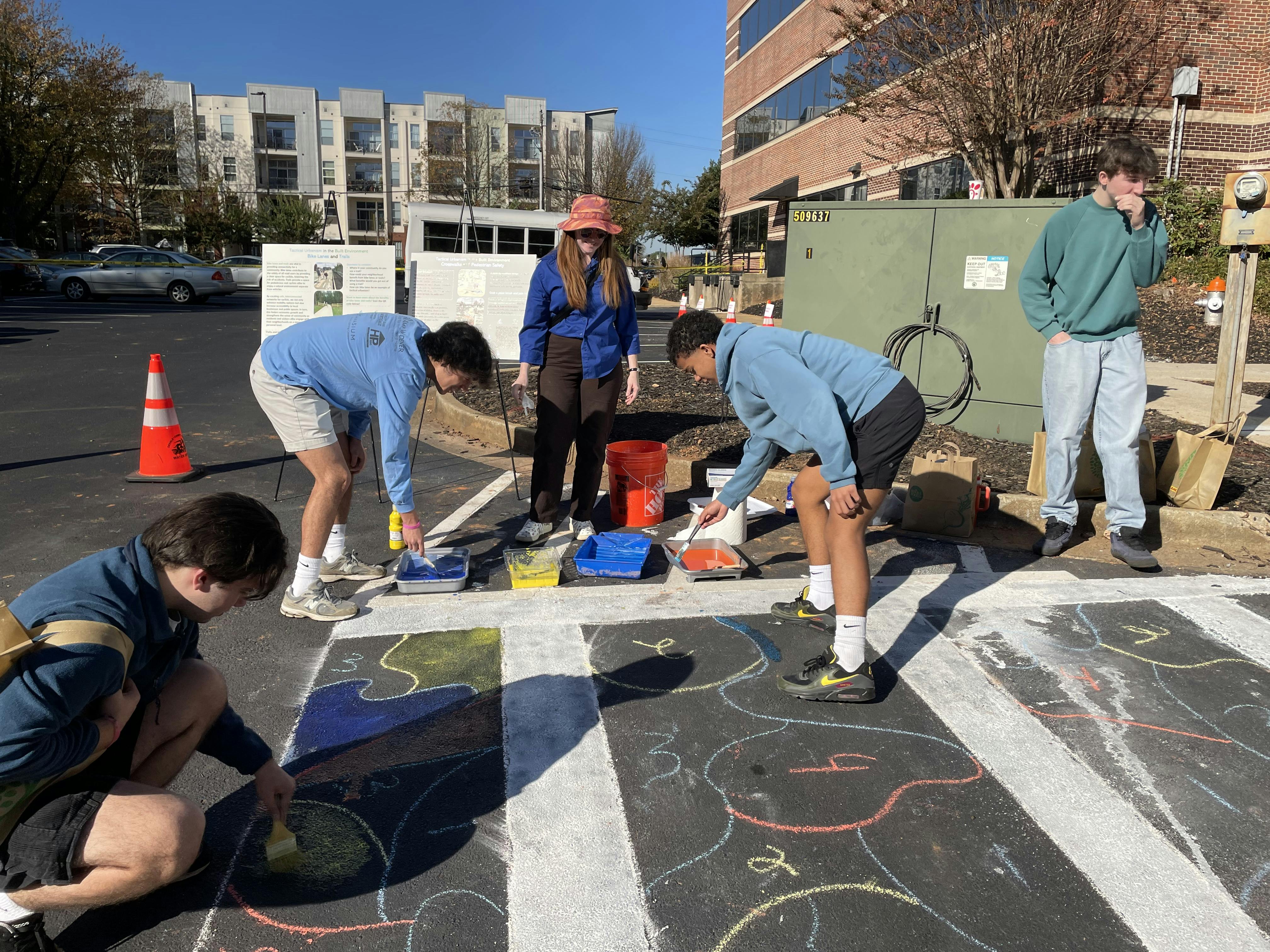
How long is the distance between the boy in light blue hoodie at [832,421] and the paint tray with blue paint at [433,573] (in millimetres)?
1811

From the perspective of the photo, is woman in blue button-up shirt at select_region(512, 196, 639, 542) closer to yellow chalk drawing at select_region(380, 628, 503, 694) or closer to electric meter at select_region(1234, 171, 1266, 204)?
yellow chalk drawing at select_region(380, 628, 503, 694)

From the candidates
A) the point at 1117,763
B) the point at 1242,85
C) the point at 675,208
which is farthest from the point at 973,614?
the point at 675,208

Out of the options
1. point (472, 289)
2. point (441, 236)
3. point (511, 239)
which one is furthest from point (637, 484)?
point (441, 236)

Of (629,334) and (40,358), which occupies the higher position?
(629,334)

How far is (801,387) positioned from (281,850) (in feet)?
7.73

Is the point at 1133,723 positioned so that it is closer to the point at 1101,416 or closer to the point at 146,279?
the point at 1101,416

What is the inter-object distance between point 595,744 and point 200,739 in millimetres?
1330

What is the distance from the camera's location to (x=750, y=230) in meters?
39.0

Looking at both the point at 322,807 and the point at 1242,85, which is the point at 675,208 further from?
the point at 322,807

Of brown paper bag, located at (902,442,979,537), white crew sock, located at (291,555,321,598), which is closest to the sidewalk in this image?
brown paper bag, located at (902,442,979,537)

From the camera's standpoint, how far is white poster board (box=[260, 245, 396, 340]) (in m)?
7.27

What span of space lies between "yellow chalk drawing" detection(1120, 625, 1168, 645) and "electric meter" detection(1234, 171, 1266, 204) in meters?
3.45

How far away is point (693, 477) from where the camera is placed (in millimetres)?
6809

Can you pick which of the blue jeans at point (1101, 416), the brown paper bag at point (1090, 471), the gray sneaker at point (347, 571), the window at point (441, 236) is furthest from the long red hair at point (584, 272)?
the window at point (441, 236)
